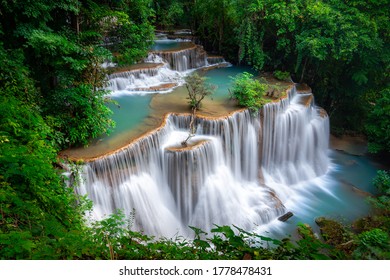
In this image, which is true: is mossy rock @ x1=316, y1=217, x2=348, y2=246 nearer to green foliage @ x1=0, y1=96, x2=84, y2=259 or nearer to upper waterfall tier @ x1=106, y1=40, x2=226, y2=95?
green foliage @ x1=0, y1=96, x2=84, y2=259

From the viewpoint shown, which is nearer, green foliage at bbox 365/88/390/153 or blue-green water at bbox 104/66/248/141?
blue-green water at bbox 104/66/248/141

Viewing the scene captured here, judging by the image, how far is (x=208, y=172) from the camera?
9.68 metres

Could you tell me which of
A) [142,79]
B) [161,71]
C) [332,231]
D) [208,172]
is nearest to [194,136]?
[208,172]

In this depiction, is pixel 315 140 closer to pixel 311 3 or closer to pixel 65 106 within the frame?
pixel 311 3

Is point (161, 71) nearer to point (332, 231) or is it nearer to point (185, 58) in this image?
point (185, 58)

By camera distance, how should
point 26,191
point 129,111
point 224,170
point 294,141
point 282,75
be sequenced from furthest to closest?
point 282,75
point 294,141
point 129,111
point 224,170
point 26,191

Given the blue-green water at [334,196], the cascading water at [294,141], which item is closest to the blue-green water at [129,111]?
the cascading water at [294,141]

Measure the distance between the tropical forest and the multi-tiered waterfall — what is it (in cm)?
4

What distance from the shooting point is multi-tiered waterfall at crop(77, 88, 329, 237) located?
8133 mm

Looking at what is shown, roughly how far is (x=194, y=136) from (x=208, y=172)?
1.27 m

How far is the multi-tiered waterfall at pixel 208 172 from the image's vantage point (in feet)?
26.7

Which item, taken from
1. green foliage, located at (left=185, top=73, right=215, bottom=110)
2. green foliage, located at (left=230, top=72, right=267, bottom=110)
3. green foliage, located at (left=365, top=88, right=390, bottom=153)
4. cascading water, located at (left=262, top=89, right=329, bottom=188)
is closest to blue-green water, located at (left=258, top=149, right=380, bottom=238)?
cascading water, located at (left=262, top=89, right=329, bottom=188)

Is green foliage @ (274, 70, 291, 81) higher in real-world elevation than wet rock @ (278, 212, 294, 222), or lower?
higher

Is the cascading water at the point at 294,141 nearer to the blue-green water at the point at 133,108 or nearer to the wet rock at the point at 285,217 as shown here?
the wet rock at the point at 285,217
